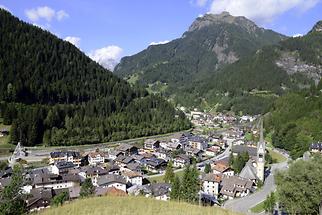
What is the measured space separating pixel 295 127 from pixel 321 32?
115m

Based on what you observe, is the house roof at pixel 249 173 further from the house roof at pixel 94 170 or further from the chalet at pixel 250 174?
the house roof at pixel 94 170

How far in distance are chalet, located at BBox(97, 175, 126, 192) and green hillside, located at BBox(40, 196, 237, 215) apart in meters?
25.2

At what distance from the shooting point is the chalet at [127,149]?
60.6 m

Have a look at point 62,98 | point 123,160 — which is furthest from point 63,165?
point 62,98

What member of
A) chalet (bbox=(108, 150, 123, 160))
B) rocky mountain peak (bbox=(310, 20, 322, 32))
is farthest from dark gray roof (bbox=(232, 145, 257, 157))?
rocky mountain peak (bbox=(310, 20, 322, 32))

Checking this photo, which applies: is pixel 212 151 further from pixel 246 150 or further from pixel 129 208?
pixel 129 208

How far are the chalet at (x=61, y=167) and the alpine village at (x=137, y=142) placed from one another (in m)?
0.17

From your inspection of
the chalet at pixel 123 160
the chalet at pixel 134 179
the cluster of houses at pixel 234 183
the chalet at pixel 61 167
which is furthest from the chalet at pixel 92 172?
the cluster of houses at pixel 234 183

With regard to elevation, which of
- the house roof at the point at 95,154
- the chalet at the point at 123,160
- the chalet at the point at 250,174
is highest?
the house roof at the point at 95,154

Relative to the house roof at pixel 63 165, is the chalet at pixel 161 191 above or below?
below

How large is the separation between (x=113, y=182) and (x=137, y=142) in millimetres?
30232

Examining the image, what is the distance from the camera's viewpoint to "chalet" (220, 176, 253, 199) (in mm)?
39688

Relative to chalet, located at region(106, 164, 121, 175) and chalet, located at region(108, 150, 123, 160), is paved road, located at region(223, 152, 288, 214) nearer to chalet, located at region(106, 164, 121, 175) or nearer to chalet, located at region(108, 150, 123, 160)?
chalet, located at region(106, 164, 121, 175)

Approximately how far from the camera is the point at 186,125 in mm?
89188
